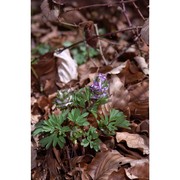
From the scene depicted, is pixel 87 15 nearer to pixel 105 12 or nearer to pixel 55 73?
pixel 105 12

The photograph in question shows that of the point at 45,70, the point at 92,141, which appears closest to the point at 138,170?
the point at 92,141

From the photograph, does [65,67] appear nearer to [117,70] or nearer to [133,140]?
[117,70]

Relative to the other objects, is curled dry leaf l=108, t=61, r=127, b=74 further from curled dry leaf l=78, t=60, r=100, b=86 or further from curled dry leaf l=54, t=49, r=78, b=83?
curled dry leaf l=54, t=49, r=78, b=83

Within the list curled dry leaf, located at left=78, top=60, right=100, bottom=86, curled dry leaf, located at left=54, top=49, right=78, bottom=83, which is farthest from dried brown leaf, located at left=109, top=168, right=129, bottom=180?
curled dry leaf, located at left=54, top=49, right=78, bottom=83
